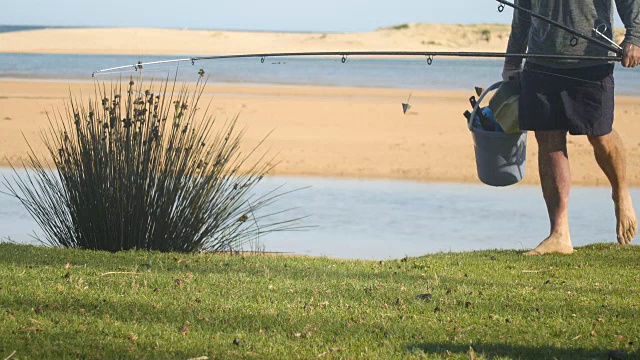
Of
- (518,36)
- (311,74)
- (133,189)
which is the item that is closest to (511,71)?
(518,36)

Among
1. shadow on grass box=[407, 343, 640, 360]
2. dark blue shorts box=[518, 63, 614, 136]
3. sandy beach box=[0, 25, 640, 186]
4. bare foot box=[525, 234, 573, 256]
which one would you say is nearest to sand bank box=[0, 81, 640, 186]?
sandy beach box=[0, 25, 640, 186]

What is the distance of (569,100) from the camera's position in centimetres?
681

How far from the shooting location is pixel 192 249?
7.18m

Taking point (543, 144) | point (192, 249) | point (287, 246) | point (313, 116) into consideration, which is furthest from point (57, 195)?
point (313, 116)

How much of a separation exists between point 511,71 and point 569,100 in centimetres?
62

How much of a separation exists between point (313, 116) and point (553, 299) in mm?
13492

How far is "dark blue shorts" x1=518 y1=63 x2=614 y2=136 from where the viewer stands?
681cm

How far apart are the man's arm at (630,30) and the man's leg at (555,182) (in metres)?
0.74

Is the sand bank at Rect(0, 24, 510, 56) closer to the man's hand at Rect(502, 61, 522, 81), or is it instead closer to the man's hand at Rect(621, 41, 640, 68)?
the man's hand at Rect(502, 61, 522, 81)

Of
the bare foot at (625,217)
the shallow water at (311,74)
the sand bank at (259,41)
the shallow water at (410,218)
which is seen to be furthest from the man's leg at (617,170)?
the sand bank at (259,41)

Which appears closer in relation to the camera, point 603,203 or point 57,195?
point 57,195

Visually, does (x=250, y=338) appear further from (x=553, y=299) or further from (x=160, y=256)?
(x=160, y=256)

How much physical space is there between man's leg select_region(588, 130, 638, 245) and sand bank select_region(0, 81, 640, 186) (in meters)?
5.24

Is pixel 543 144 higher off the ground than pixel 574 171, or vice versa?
pixel 543 144
